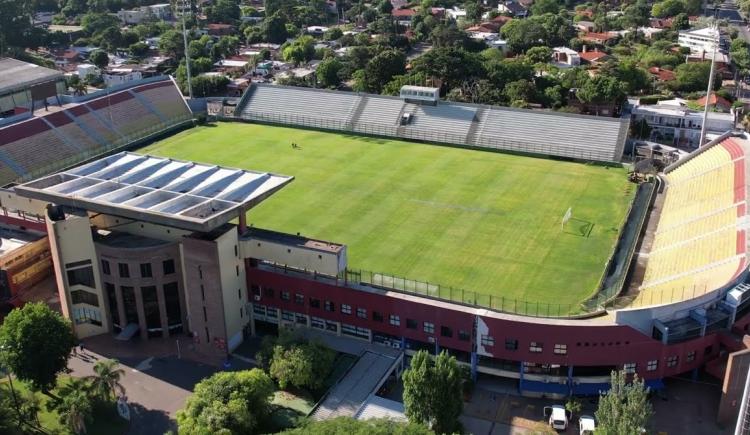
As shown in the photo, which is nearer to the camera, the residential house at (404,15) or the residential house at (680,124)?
the residential house at (680,124)

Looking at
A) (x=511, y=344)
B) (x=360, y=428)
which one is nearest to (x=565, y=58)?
(x=511, y=344)

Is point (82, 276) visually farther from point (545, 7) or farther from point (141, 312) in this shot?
point (545, 7)

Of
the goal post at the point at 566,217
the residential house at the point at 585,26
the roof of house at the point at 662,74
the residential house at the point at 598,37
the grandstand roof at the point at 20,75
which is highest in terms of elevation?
the grandstand roof at the point at 20,75

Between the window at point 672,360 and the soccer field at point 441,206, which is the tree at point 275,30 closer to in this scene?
the soccer field at point 441,206

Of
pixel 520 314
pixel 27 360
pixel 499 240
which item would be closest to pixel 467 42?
pixel 499 240

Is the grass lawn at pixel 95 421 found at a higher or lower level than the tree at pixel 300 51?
lower

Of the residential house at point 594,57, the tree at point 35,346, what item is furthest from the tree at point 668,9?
the tree at point 35,346

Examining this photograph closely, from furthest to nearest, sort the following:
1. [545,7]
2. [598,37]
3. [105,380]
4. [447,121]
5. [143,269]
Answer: [545,7], [598,37], [447,121], [143,269], [105,380]

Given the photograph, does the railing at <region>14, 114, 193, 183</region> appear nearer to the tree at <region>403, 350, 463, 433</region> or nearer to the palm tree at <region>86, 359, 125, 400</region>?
the palm tree at <region>86, 359, 125, 400</region>
